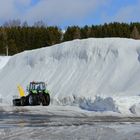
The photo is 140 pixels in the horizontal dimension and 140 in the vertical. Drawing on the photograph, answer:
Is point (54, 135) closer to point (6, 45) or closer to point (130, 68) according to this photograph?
point (130, 68)

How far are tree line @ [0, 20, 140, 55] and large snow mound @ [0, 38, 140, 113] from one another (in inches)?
1067

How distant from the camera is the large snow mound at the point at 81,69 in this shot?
40812mm

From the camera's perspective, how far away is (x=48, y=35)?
8425cm

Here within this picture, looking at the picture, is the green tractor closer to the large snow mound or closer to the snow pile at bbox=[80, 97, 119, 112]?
the large snow mound

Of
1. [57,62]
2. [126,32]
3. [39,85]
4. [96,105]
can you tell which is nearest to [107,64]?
[57,62]

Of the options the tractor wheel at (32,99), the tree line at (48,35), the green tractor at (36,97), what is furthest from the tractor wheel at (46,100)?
the tree line at (48,35)

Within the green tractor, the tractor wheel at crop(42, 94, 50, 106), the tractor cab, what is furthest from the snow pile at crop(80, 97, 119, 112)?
the tractor cab

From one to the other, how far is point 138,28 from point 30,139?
2931 inches

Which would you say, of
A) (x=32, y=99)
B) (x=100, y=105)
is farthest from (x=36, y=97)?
(x=100, y=105)

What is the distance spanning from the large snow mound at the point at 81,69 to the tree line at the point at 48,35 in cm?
2711

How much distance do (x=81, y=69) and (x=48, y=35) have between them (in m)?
38.0

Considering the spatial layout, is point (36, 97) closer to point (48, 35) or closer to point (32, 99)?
point (32, 99)

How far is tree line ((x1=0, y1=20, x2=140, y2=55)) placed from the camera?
8381 centimetres

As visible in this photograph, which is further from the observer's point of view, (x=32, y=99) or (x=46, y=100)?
(x=32, y=99)
